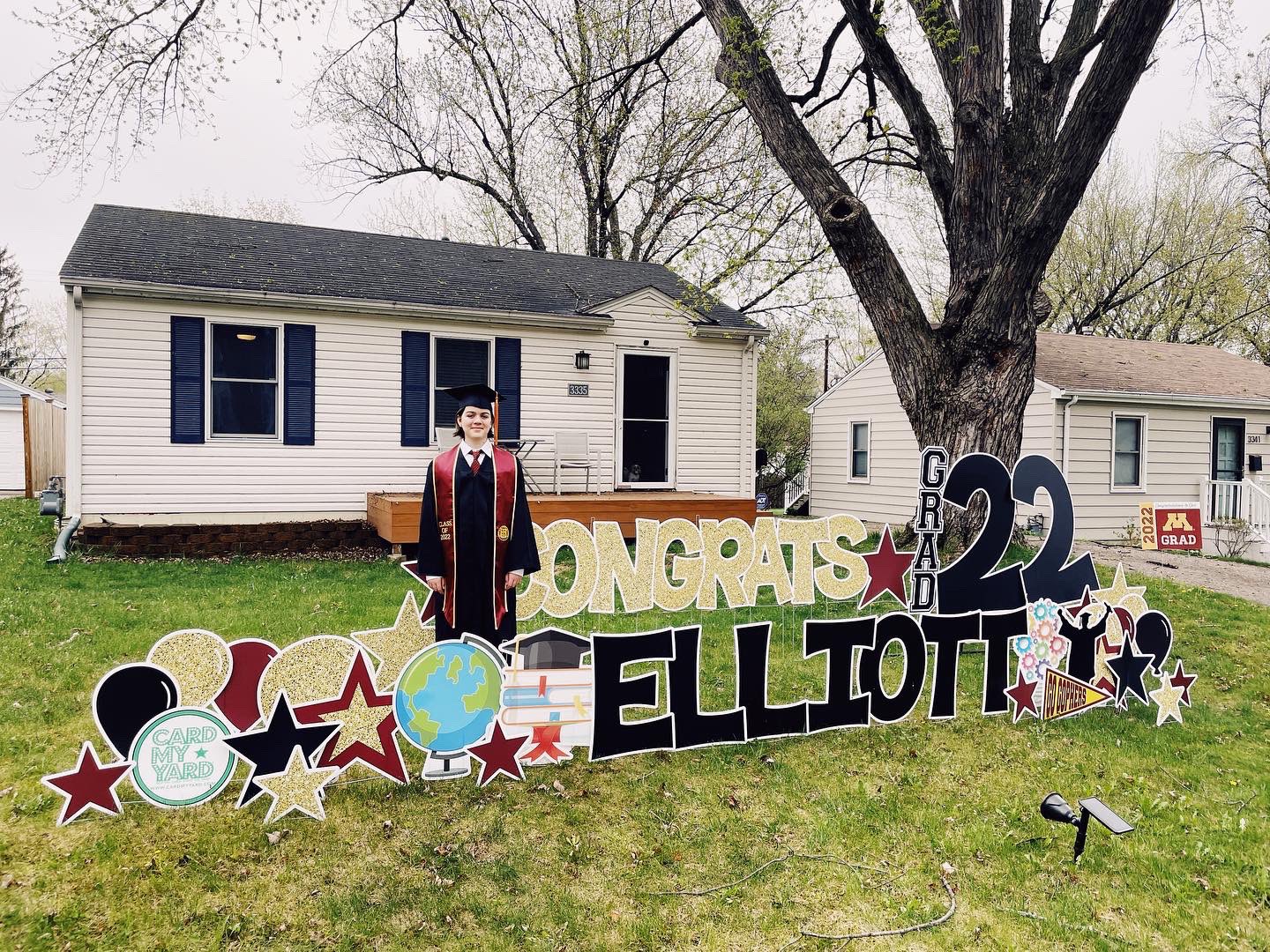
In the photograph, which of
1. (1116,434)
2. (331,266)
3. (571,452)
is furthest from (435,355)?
(1116,434)

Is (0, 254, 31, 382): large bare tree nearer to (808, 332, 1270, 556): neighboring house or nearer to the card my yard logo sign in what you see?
(808, 332, 1270, 556): neighboring house

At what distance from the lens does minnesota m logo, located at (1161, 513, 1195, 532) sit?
812 centimetres

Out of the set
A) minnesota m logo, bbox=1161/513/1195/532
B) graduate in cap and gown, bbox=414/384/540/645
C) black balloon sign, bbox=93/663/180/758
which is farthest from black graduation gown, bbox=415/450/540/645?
minnesota m logo, bbox=1161/513/1195/532

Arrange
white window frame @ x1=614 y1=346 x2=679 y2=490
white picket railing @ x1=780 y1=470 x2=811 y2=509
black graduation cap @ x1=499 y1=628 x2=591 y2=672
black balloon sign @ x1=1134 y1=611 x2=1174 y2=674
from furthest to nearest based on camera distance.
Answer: white picket railing @ x1=780 y1=470 x2=811 y2=509 < white window frame @ x1=614 y1=346 x2=679 y2=490 < black balloon sign @ x1=1134 y1=611 x2=1174 y2=674 < black graduation cap @ x1=499 y1=628 x2=591 y2=672

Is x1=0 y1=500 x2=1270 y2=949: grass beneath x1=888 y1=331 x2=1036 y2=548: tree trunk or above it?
beneath

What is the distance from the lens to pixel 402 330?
10.6m

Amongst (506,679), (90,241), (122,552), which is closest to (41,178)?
(90,241)

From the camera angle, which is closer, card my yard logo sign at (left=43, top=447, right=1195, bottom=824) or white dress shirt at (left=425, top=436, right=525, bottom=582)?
card my yard logo sign at (left=43, top=447, right=1195, bottom=824)

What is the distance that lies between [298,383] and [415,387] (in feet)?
4.92

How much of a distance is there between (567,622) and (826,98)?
277 inches

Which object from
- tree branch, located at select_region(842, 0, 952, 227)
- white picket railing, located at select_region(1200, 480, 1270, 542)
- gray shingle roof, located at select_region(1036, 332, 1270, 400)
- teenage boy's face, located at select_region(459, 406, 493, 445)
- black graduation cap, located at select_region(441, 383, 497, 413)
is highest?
tree branch, located at select_region(842, 0, 952, 227)

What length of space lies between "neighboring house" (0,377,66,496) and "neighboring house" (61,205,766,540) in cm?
795

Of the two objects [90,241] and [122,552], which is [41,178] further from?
[122,552]

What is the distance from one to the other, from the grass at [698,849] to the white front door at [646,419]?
7.28 metres
